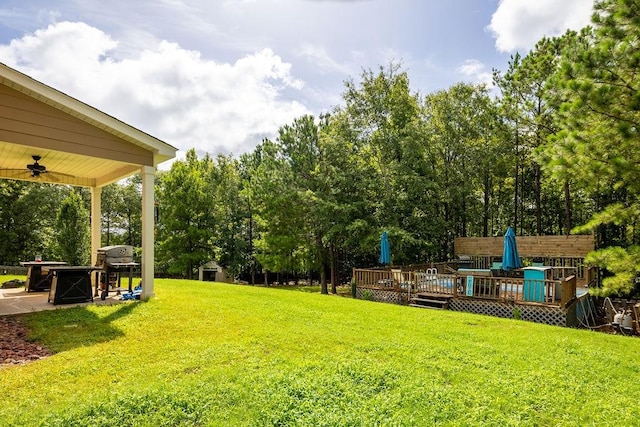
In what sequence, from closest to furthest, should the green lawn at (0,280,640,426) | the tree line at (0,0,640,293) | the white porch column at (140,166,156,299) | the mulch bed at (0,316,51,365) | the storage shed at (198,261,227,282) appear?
the green lawn at (0,280,640,426) → the mulch bed at (0,316,51,365) → the white porch column at (140,166,156,299) → the tree line at (0,0,640,293) → the storage shed at (198,261,227,282)

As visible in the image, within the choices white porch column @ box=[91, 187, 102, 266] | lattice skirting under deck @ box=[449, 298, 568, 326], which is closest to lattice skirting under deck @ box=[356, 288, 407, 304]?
lattice skirting under deck @ box=[449, 298, 568, 326]

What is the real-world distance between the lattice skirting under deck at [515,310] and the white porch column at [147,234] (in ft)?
30.0

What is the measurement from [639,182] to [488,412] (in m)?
3.83

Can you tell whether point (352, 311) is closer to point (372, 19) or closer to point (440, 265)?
point (372, 19)

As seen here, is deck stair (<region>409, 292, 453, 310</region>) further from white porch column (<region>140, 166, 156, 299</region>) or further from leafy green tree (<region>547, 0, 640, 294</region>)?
white porch column (<region>140, 166, 156, 299</region>)

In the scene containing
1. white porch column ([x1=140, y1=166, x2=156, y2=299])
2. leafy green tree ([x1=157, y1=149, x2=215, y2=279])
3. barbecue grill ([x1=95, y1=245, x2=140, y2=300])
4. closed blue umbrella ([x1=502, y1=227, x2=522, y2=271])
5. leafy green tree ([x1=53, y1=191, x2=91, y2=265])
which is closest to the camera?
white porch column ([x1=140, y1=166, x2=156, y2=299])

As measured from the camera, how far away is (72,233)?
18.5 metres

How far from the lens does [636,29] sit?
182 inches

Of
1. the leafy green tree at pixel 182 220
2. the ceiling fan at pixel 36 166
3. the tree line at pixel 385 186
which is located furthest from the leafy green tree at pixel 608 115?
the leafy green tree at pixel 182 220

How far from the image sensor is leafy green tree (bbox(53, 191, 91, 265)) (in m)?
18.3

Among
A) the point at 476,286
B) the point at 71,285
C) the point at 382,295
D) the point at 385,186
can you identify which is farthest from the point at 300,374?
the point at 385,186

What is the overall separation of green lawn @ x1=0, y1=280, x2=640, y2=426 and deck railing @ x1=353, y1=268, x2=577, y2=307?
3261 mm

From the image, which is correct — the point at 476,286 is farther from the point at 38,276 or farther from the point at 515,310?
the point at 38,276

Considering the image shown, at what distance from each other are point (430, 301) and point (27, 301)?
1089 cm
